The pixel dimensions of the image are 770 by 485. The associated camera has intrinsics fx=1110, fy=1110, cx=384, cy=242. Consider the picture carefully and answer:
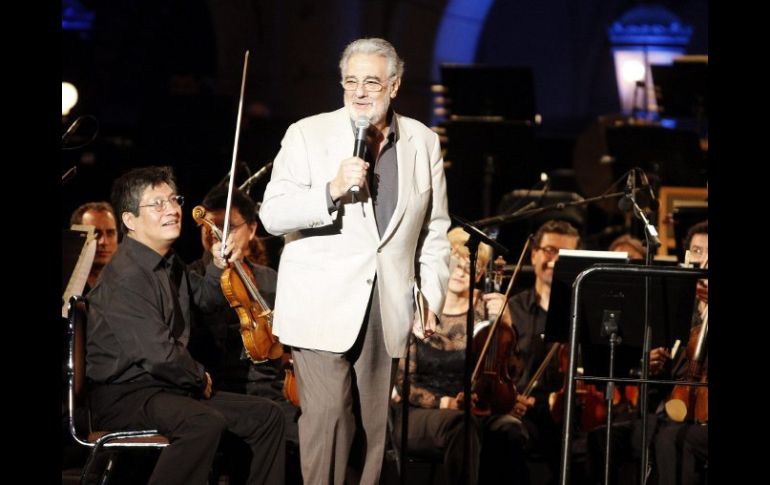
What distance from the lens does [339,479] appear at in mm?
3596

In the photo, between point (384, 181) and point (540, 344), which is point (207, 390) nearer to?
point (384, 181)

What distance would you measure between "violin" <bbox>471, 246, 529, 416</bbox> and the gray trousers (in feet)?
4.61

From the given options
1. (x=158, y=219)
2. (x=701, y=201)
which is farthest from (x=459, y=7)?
(x=158, y=219)

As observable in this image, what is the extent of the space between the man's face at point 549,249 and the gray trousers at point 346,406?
2.29 metres

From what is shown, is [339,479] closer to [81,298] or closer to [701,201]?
[81,298]

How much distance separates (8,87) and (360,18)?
842cm

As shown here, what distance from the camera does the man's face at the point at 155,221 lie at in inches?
176

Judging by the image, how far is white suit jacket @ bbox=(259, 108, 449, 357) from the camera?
11.6 ft

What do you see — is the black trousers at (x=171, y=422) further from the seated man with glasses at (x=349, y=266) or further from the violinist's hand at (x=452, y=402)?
the violinist's hand at (x=452, y=402)

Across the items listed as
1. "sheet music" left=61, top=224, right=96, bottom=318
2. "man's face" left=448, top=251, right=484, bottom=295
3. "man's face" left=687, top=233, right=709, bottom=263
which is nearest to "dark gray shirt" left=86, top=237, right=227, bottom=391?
"sheet music" left=61, top=224, right=96, bottom=318

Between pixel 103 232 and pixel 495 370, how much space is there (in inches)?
84.9

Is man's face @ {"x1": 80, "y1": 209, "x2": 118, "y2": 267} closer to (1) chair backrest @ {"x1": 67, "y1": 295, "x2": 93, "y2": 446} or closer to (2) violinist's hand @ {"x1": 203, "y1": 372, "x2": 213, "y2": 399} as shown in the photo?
(2) violinist's hand @ {"x1": 203, "y1": 372, "x2": 213, "y2": 399}

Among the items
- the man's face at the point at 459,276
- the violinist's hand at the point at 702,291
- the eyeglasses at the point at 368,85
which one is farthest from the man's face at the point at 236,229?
the violinist's hand at the point at 702,291

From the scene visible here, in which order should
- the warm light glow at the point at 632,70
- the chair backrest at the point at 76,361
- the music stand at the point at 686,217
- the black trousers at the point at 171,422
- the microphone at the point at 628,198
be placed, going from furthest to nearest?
the warm light glow at the point at 632,70 < the music stand at the point at 686,217 < the microphone at the point at 628,198 < the black trousers at the point at 171,422 < the chair backrest at the point at 76,361
